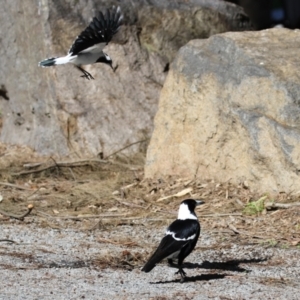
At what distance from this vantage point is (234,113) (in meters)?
9.24

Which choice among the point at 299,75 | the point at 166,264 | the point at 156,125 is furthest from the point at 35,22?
the point at 166,264

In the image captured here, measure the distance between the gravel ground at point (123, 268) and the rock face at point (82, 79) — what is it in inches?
110

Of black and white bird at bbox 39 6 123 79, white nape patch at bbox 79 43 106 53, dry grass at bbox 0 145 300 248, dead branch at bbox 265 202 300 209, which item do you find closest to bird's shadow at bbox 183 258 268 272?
dry grass at bbox 0 145 300 248

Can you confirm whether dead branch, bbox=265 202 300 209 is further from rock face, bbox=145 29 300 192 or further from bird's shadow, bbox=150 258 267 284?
bird's shadow, bbox=150 258 267 284

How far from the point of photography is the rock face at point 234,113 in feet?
29.4

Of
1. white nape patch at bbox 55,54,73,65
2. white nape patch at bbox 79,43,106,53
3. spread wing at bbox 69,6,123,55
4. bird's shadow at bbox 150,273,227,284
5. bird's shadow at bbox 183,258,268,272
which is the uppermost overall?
spread wing at bbox 69,6,123,55

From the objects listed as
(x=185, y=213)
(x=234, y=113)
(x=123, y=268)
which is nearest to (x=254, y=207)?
(x=234, y=113)

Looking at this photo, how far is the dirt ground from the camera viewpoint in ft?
21.6

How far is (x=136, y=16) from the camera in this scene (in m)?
11.6

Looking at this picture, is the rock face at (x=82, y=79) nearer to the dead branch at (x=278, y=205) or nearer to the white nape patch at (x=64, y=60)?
the white nape patch at (x=64, y=60)

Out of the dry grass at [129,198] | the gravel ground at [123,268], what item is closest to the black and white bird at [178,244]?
the gravel ground at [123,268]

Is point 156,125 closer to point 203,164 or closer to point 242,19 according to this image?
point 203,164

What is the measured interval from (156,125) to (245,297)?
4.11 metres

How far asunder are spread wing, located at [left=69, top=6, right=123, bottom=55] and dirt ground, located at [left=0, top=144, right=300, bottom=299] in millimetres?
1523
